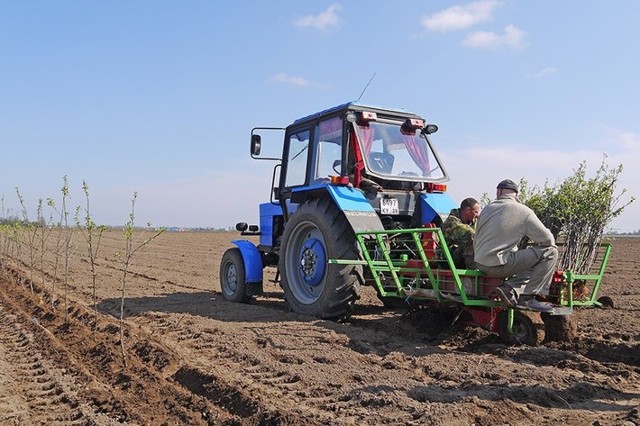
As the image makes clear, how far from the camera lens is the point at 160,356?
5414 mm

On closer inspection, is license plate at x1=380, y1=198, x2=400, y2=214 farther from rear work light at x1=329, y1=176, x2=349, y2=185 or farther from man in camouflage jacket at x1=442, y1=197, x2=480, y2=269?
man in camouflage jacket at x1=442, y1=197, x2=480, y2=269

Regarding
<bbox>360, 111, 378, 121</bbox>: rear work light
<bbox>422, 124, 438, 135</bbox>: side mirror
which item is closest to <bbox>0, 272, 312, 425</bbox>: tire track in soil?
<bbox>360, 111, 378, 121</bbox>: rear work light

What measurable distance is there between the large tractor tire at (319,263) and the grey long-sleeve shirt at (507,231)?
1682 mm

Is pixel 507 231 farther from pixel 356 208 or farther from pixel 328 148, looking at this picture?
pixel 328 148

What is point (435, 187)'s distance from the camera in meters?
7.82

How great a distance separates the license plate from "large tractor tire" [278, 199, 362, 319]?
0.61 m

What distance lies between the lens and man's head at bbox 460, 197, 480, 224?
640 centimetres

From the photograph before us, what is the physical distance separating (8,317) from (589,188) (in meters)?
7.20

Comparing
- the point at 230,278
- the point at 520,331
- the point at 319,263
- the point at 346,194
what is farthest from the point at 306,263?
the point at 520,331

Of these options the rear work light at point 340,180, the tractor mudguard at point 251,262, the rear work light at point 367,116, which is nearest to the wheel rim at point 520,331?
the rear work light at point 340,180

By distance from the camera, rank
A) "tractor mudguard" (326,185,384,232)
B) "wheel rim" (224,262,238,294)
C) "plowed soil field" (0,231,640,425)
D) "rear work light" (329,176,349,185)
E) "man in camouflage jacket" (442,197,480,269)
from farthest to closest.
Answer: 1. "wheel rim" (224,262,238,294)
2. "rear work light" (329,176,349,185)
3. "tractor mudguard" (326,185,384,232)
4. "man in camouflage jacket" (442,197,480,269)
5. "plowed soil field" (0,231,640,425)

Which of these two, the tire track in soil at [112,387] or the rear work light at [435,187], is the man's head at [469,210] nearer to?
the rear work light at [435,187]

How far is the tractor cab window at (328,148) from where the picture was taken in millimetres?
7531

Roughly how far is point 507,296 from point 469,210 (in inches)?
53.8
